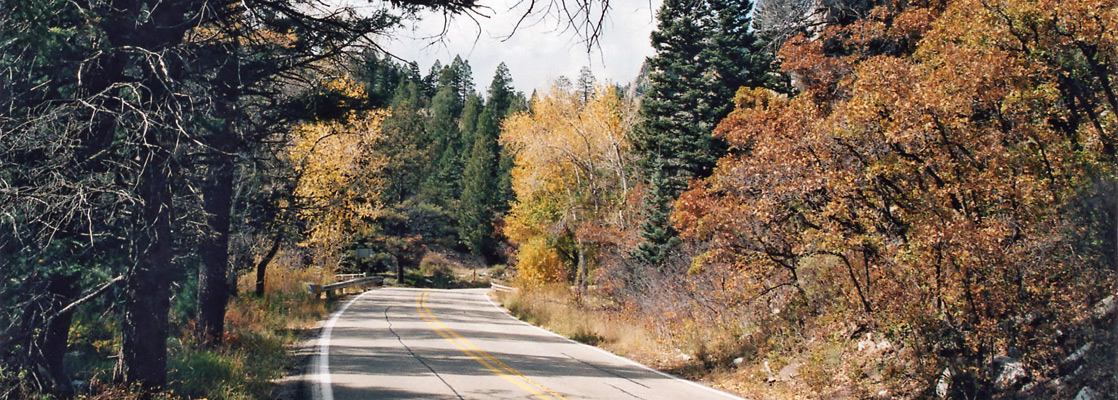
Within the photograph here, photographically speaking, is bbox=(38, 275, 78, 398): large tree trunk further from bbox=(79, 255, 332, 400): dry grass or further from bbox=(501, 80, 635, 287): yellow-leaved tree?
bbox=(501, 80, 635, 287): yellow-leaved tree

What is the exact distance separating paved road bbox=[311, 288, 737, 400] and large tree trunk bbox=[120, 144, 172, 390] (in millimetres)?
2345

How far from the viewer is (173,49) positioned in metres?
6.80

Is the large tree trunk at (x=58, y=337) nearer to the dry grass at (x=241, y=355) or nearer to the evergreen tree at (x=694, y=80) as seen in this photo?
the dry grass at (x=241, y=355)

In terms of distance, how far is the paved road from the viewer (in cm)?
1012

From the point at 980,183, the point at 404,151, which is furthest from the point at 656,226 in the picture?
the point at 404,151

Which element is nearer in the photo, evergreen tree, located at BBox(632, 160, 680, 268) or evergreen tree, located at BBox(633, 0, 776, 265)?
evergreen tree, located at BBox(632, 160, 680, 268)

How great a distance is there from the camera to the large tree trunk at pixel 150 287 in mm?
7020

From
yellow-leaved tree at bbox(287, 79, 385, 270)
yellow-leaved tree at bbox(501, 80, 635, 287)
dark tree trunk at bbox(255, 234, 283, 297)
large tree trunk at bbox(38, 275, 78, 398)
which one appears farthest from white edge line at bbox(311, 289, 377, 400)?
yellow-leaved tree at bbox(501, 80, 635, 287)

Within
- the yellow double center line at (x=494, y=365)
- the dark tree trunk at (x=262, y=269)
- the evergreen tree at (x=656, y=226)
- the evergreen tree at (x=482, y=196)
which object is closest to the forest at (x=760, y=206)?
the yellow double center line at (x=494, y=365)

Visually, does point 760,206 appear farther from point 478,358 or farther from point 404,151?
point 404,151

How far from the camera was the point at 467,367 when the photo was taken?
12594 millimetres

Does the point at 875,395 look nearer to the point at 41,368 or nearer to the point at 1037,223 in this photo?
the point at 1037,223

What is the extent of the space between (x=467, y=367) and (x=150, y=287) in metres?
6.20

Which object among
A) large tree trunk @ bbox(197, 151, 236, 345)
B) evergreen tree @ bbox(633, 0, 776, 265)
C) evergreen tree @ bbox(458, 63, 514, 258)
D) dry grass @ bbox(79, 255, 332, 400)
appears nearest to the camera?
dry grass @ bbox(79, 255, 332, 400)
